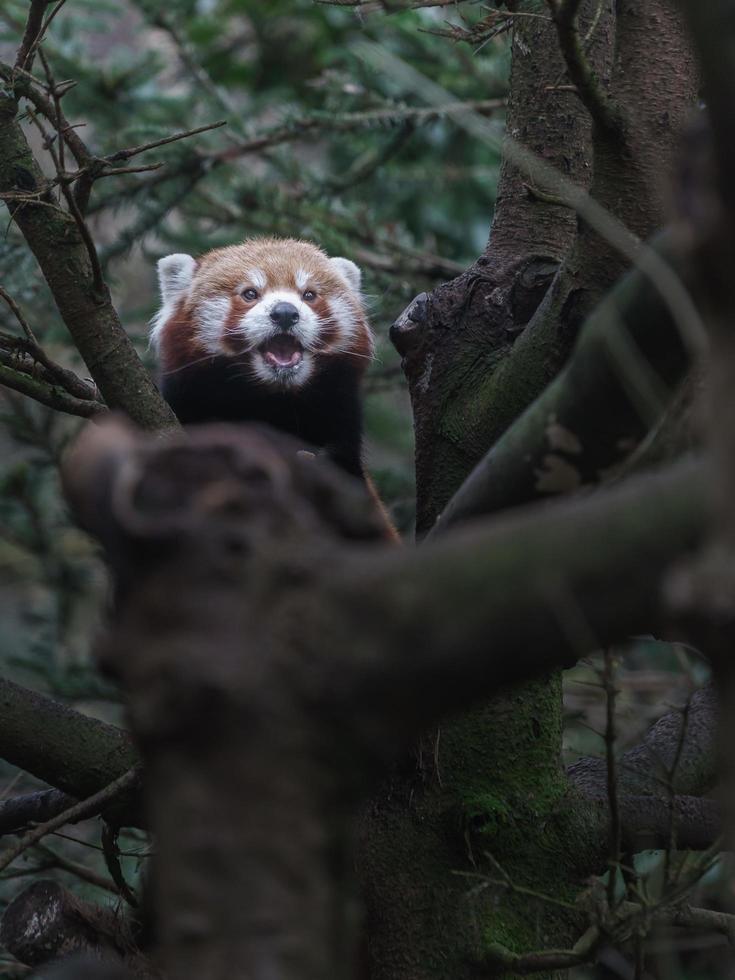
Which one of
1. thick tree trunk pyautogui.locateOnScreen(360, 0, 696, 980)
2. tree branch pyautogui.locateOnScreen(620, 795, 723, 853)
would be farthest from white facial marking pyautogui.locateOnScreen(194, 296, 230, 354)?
tree branch pyautogui.locateOnScreen(620, 795, 723, 853)

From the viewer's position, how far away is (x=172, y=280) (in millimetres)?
4715

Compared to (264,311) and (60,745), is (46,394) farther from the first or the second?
(264,311)

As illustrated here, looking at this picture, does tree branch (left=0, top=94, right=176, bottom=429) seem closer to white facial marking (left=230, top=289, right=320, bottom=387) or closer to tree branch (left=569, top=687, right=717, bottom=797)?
white facial marking (left=230, top=289, right=320, bottom=387)

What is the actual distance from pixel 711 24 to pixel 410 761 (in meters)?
2.24

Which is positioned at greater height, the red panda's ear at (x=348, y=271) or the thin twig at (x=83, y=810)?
the red panda's ear at (x=348, y=271)

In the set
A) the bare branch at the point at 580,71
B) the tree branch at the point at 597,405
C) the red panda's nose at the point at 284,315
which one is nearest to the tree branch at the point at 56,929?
the tree branch at the point at 597,405

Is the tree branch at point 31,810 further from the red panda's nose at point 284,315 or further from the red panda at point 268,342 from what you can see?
the red panda's nose at point 284,315

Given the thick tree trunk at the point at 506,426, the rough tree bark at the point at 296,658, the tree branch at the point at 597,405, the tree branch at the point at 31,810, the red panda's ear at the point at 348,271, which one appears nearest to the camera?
the rough tree bark at the point at 296,658

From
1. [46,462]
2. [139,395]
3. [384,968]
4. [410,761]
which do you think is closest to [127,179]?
[46,462]

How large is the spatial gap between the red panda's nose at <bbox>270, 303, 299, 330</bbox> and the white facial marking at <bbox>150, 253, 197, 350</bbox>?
1.60 ft

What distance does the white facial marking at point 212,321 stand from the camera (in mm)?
4367

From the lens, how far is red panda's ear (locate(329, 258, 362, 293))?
496 centimetres

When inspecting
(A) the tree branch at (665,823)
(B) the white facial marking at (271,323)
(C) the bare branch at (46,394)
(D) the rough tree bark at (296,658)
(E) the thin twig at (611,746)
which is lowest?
(A) the tree branch at (665,823)

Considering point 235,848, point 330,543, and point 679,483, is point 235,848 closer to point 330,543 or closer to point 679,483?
point 330,543
